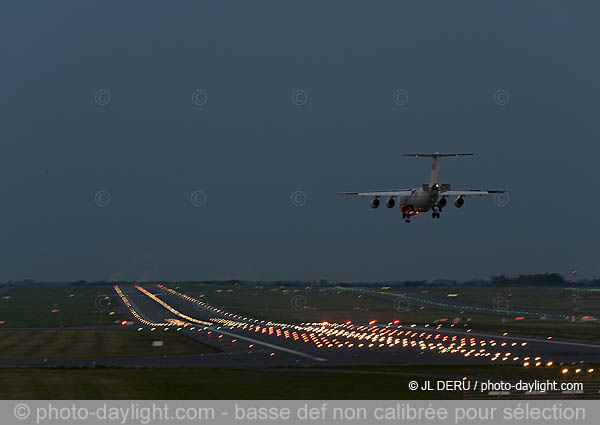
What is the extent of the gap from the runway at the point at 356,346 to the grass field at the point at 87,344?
4237 millimetres

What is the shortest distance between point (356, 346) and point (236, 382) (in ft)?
111

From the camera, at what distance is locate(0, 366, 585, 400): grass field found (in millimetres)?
60656

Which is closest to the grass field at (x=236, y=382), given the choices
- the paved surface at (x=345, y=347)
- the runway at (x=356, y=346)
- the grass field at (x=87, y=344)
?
the paved surface at (x=345, y=347)

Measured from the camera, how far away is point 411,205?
74688 mm

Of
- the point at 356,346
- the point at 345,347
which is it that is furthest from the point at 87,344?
the point at 356,346

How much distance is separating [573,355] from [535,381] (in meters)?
23.8

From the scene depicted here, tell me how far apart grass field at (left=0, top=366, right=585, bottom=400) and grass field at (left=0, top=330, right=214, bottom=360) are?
17.1m

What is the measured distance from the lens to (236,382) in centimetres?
6812

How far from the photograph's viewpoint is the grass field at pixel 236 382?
6066 cm

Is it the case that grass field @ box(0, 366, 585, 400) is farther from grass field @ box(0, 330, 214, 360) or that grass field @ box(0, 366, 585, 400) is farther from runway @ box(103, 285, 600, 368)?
grass field @ box(0, 330, 214, 360)

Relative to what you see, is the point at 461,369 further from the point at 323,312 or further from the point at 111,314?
the point at 111,314

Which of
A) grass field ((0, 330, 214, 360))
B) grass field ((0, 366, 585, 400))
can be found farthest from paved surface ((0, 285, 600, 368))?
grass field ((0, 366, 585, 400))
